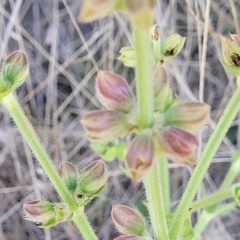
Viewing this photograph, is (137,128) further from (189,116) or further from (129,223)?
(129,223)

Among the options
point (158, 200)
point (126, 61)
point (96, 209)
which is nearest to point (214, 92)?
point (96, 209)

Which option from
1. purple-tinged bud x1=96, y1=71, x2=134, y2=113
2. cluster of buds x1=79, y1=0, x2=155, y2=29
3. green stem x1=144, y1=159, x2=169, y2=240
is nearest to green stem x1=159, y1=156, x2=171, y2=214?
green stem x1=144, y1=159, x2=169, y2=240

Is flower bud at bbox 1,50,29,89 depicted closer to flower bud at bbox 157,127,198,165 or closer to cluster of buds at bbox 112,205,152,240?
cluster of buds at bbox 112,205,152,240

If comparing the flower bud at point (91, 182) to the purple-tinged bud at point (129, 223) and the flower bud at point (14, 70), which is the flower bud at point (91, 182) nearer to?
the purple-tinged bud at point (129, 223)

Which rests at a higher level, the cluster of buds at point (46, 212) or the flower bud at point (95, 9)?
the flower bud at point (95, 9)

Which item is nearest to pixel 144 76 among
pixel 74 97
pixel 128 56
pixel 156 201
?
pixel 156 201

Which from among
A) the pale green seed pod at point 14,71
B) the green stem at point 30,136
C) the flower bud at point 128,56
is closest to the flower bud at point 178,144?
the green stem at point 30,136
